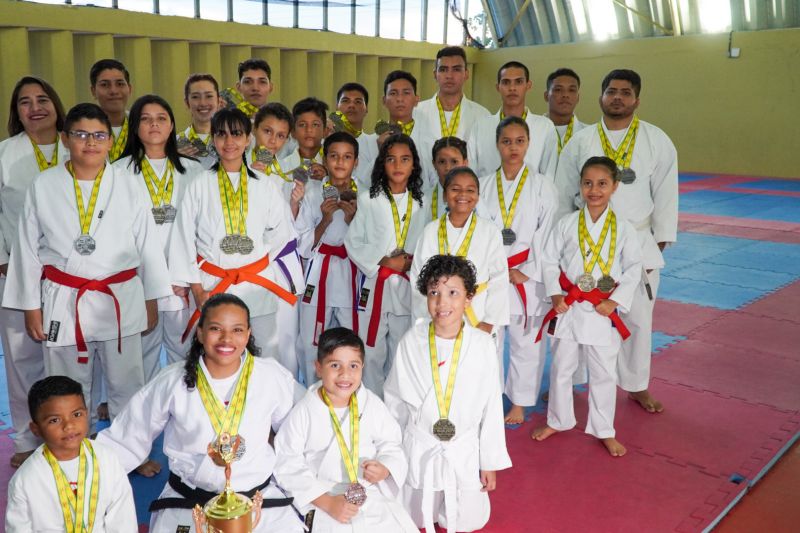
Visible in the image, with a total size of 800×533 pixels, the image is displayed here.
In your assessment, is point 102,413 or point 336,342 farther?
point 102,413

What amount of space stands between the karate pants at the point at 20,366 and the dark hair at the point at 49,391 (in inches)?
55.6

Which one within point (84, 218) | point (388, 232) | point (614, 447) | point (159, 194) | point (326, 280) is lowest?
point (614, 447)

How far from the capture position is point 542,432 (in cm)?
428

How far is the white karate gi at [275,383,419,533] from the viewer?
9.58 feet

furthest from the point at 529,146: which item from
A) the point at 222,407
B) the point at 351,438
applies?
the point at 222,407

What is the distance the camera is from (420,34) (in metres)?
20.5

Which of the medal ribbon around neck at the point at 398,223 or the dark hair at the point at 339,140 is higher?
the dark hair at the point at 339,140

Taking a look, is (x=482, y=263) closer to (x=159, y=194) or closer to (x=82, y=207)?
(x=159, y=194)

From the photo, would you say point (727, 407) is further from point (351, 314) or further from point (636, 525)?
point (351, 314)

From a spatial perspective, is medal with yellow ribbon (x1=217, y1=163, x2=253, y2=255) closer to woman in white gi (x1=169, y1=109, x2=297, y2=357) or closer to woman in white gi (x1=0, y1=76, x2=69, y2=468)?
woman in white gi (x1=169, y1=109, x2=297, y2=357)

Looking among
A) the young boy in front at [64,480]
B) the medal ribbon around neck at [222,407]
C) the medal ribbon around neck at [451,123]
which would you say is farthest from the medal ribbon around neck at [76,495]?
the medal ribbon around neck at [451,123]

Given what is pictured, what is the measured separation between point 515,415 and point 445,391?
1.38 m

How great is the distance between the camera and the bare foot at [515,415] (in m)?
4.50

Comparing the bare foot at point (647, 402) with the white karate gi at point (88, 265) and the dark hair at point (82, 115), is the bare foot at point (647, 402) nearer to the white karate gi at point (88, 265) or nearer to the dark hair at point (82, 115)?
the white karate gi at point (88, 265)
